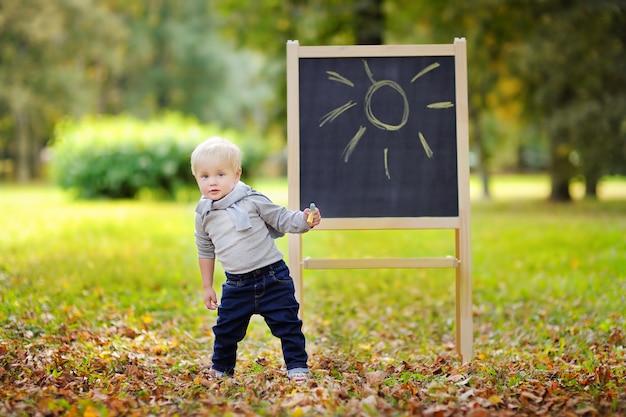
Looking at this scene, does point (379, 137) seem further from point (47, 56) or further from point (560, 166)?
point (47, 56)

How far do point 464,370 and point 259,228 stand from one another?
4.95 feet

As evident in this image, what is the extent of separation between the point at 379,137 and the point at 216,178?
1358mm

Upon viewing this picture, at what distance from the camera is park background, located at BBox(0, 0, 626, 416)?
419 cm

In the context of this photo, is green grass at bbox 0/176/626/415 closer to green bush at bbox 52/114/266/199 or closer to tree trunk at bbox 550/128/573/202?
tree trunk at bbox 550/128/573/202

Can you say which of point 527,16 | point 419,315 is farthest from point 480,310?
point 527,16

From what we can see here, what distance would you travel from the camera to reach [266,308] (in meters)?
4.66

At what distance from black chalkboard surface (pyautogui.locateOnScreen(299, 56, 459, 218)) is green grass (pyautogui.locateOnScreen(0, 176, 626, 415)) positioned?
3.59ft

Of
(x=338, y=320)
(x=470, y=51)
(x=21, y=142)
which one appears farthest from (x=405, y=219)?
(x=21, y=142)

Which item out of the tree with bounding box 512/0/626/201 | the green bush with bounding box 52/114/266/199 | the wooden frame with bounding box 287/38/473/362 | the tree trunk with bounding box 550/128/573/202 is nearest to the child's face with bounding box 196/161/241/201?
the wooden frame with bounding box 287/38/473/362

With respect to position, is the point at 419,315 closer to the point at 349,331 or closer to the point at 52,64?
the point at 349,331

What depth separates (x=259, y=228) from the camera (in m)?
4.66

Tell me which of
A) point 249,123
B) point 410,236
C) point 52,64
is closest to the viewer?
point 410,236

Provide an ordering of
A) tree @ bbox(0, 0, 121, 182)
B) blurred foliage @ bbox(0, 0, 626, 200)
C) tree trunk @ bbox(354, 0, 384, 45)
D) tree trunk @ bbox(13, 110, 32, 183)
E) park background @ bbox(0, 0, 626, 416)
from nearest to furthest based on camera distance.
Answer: park background @ bbox(0, 0, 626, 416) → blurred foliage @ bbox(0, 0, 626, 200) → tree trunk @ bbox(354, 0, 384, 45) → tree @ bbox(0, 0, 121, 182) → tree trunk @ bbox(13, 110, 32, 183)

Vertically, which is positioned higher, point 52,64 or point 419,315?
point 52,64
